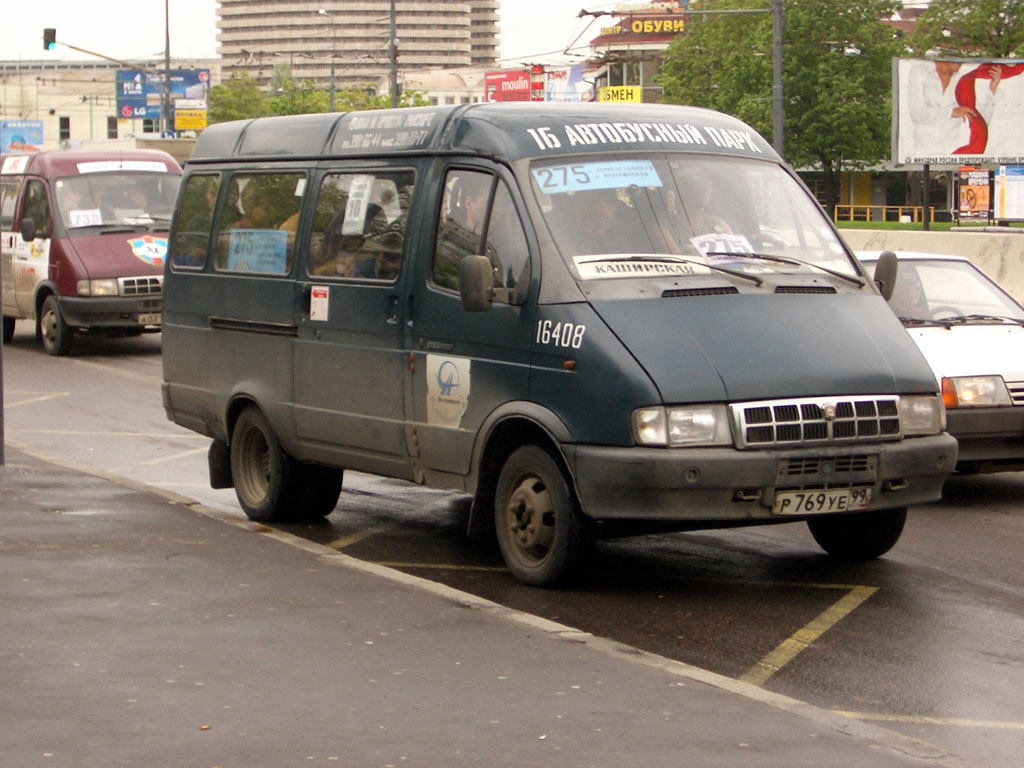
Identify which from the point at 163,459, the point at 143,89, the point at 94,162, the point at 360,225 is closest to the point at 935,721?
the point at 360,225

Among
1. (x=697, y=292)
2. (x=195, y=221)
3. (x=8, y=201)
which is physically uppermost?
(x=8, y=201)

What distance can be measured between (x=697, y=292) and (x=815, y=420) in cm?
77

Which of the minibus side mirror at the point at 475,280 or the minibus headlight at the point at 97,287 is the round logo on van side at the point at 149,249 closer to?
the minibus headlight at the point at 97,287

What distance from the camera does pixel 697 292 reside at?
23.9 ft

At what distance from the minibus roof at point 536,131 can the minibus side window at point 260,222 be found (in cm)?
40

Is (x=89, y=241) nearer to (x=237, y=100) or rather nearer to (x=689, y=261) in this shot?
(x=689, y=261)

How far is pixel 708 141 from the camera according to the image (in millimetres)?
8094

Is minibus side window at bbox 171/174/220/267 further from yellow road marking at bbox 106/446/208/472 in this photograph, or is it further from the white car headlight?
the white car headlight

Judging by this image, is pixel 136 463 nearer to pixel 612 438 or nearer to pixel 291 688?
pixel 612 438

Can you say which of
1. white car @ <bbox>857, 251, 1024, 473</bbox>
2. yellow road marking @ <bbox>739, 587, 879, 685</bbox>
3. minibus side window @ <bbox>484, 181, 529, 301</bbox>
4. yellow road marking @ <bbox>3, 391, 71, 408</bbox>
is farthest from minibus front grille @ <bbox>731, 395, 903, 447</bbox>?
yellow road marking @ <bbox>3, 391, 71, 408</bbox>

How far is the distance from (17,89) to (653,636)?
452 feet

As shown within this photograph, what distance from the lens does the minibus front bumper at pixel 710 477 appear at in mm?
6840

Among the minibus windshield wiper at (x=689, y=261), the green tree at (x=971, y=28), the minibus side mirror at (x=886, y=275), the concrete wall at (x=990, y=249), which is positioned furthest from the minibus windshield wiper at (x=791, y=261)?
the green tree at (x=971, y=28)

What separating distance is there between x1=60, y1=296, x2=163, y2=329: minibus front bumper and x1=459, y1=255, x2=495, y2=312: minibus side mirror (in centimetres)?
1354
